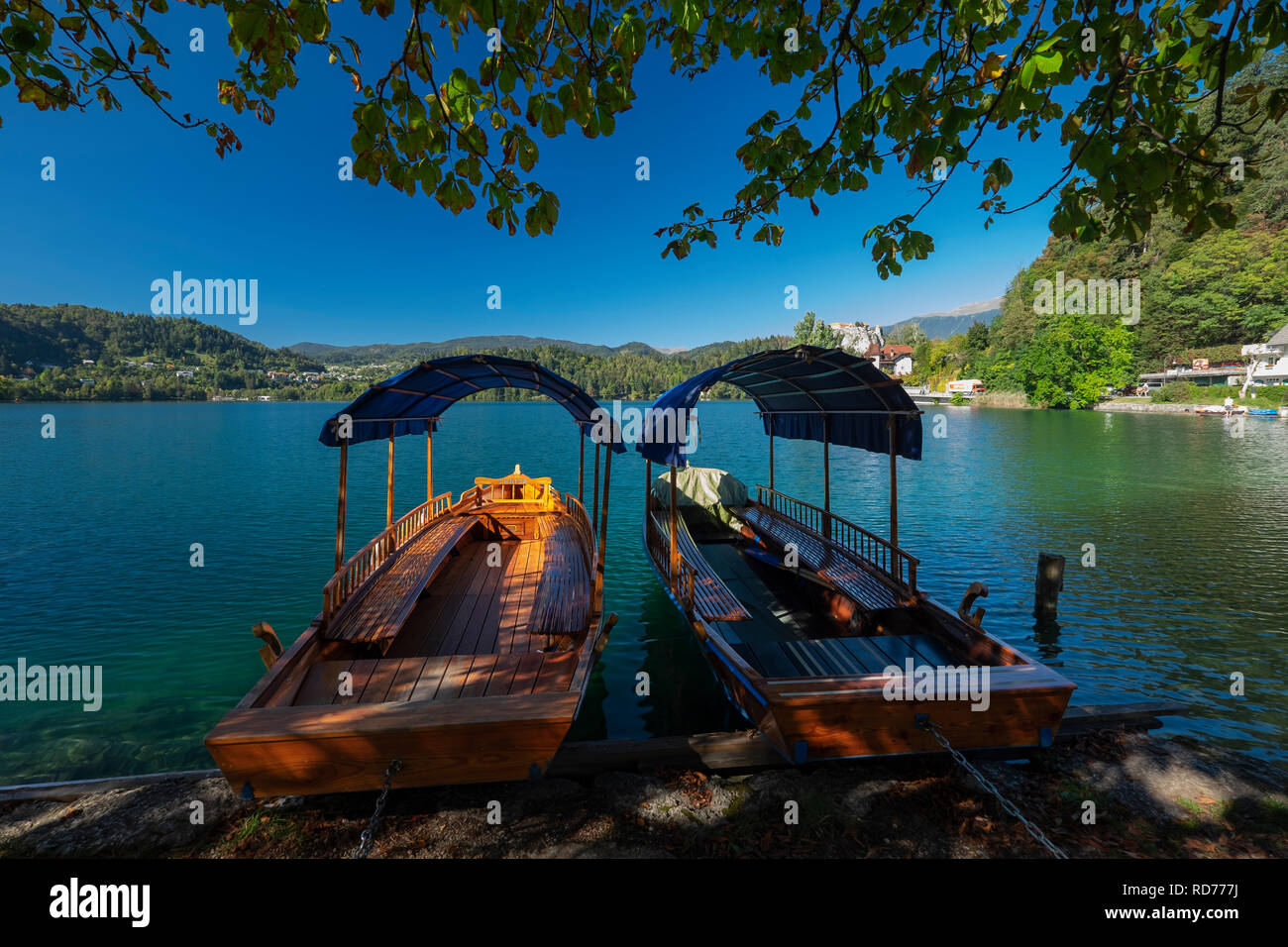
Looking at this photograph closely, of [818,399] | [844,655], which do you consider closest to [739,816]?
[844,655]

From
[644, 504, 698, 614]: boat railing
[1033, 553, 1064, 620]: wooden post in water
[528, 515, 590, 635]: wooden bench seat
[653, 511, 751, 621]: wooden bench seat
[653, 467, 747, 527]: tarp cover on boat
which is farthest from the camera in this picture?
[653, 467, 747, 527]: tarp cover on boat

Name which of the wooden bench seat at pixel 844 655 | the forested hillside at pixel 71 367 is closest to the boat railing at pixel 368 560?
the wooden bench seat at pixel 844 655

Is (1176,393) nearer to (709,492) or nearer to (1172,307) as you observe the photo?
(1172,307)

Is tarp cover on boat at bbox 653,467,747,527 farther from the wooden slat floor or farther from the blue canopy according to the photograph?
the wooden slat floor

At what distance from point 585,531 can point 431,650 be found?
175 inches

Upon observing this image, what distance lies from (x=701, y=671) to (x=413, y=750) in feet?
19.7

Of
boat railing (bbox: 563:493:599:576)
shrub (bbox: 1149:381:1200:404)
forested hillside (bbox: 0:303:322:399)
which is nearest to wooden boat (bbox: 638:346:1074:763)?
boat railing (bbox: 563:493:599:576)

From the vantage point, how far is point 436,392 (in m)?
10.1

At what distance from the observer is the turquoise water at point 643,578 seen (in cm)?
826

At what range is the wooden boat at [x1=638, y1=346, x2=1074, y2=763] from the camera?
519 cm

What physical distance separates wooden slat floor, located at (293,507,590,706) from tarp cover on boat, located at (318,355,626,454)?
9.53ft

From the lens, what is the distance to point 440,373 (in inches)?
352
